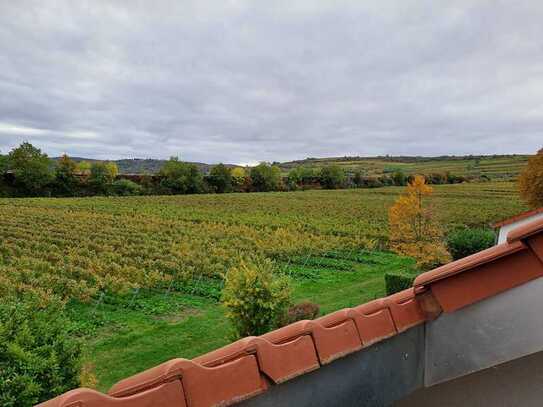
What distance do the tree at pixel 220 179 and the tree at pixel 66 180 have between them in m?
27.9

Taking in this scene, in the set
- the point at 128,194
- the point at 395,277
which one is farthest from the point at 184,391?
the point at 128,194

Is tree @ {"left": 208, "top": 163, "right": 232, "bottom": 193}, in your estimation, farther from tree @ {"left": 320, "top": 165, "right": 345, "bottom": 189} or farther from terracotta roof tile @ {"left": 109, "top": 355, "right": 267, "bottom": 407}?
terracotta roof tile @ {"left": 109, "top": 355, "right": 267, "bottom": 407}

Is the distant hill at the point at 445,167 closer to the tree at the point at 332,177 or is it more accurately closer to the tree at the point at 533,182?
the tree at the point at 332,177

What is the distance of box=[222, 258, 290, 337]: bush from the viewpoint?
9586 mm

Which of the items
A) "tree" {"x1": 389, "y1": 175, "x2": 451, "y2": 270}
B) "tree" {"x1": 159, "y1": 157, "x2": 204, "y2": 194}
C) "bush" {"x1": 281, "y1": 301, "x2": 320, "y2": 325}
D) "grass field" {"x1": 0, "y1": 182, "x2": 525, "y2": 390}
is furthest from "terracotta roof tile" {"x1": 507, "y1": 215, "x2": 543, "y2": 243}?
"tree" {"x1": 159, "y1": 157, "x2": 204, "y2": 194}

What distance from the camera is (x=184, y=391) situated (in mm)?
1562

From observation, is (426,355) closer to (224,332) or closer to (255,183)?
(224,332)

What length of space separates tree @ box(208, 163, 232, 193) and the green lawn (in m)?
69.0

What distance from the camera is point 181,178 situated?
82.2 m

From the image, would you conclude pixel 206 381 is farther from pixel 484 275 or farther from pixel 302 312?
pixel 302 312

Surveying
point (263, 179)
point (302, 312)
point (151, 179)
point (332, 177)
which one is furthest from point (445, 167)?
point (302, 312)

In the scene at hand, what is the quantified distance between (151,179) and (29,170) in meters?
23.1

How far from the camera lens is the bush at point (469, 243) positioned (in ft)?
66.3

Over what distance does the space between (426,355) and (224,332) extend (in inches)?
436
